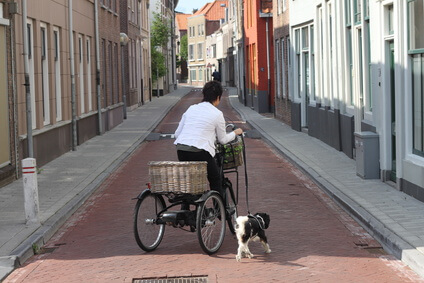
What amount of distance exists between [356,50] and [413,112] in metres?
5.23

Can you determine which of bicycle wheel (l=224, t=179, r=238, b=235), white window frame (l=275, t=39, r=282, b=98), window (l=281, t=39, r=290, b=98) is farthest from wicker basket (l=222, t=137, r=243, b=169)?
white window frame (l=275, t=39, r=282, b=98)

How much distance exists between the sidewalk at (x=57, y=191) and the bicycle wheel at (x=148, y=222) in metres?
1.17

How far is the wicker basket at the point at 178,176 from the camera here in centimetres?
816

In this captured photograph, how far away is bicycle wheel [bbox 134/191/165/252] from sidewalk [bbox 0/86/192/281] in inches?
45.9

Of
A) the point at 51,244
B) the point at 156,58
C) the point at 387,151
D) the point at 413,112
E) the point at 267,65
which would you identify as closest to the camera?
the point at 51,244

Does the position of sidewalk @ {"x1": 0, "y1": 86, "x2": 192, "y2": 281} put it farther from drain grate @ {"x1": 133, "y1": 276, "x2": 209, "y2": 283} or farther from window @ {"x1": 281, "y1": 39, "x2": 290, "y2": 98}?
window @ {"x1": 281, "y1": 39, "x2": 290, "y2": 98}

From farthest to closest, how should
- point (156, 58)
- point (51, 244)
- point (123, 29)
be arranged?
point (156, 58)
point (123, 29)
point (51, 244)

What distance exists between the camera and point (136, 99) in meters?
44.4

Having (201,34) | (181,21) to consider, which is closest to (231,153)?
(201,34)

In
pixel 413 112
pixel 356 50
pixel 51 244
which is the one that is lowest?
pixel 51 244

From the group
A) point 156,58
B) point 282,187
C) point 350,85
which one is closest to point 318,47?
point 350,85

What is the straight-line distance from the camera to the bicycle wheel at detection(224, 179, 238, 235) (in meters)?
9.05

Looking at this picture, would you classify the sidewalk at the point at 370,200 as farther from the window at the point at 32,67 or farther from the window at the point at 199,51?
the window at the point at 199,51

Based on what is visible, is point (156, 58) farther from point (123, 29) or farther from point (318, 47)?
point (318, 47)
